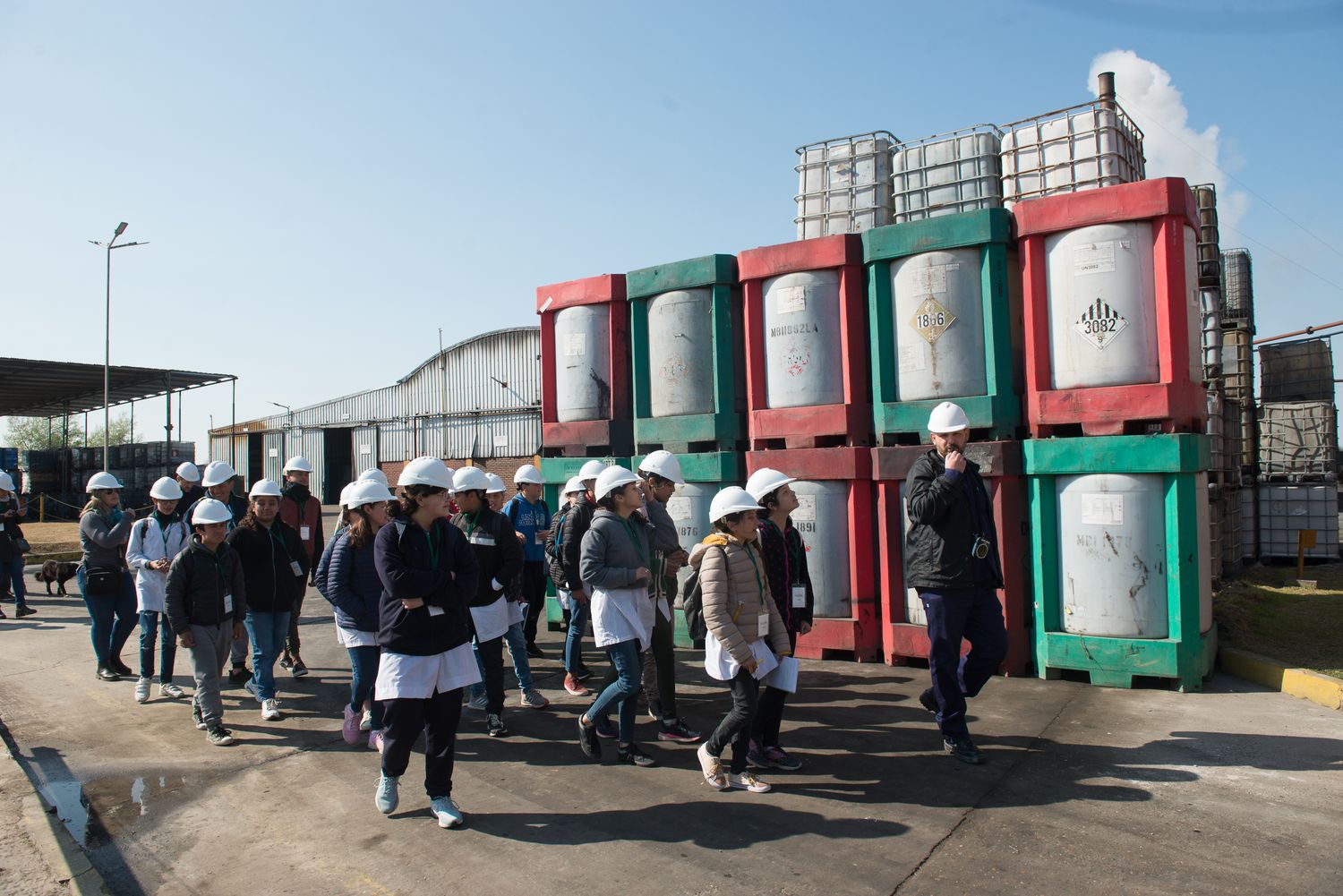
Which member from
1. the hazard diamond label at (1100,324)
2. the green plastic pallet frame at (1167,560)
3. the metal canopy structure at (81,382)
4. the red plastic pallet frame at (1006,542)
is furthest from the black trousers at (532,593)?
the metal canopy structure at (81,382)

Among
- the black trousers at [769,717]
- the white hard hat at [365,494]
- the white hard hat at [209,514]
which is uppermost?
the white hard hat at [365,494]

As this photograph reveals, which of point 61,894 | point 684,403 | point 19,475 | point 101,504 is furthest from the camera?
point 19,475

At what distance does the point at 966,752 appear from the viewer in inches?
196

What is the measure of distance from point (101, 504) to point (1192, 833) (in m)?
8.52

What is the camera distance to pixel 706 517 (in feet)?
27.1

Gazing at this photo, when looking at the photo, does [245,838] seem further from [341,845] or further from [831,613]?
[831,613]

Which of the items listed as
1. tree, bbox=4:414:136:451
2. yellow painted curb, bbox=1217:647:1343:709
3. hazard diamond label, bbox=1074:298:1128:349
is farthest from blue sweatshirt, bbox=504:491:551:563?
tree, bbox=4:414:136:451

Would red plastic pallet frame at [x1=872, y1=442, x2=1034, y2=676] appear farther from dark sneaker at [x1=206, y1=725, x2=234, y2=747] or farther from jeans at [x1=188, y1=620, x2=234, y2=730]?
jeans at [x1=188, y1=620, x2=234, y2=730]

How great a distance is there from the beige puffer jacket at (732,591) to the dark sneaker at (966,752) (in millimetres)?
1378

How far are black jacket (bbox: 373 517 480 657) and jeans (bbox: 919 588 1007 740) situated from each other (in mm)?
2667

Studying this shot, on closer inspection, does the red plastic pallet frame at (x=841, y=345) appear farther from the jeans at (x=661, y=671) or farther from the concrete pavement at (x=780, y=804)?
the jeans at (x=661, y=671)

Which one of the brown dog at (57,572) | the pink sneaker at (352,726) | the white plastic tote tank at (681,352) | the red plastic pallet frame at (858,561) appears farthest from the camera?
the brown dog at (57,572)

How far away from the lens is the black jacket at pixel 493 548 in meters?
5.89

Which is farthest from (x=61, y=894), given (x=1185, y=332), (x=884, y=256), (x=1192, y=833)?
(x=1185, y=332)
